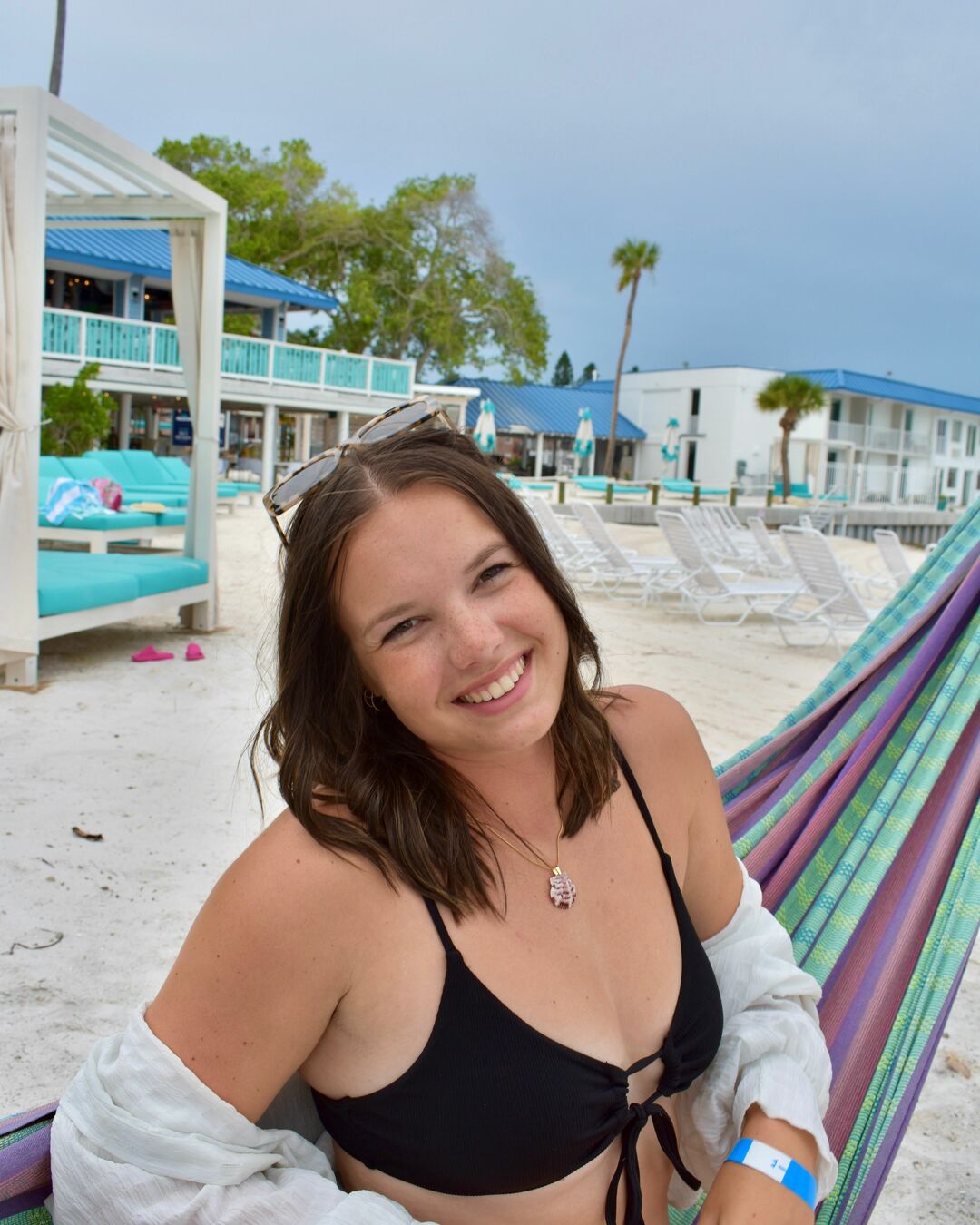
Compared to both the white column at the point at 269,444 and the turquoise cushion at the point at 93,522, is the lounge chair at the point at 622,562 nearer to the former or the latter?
the turquoise cushion at the point at 93,522

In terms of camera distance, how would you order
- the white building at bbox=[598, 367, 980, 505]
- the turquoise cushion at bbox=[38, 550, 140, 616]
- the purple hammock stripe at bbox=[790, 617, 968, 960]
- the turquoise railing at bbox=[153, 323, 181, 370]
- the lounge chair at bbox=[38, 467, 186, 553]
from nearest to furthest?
1. the purple hammock stripe at bbox=[790, 617, 968, 960]
2. the turquoise cushion at bbox=[38, 550, 140, 616]
3. the lounge chair at bbox=[38, 467, 186, 553]
4. the turquoise railing at bbox=[153, 323, 181, 370]
5. the white building at bbox=[598, 367, 980, 505]

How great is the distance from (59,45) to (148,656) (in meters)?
19.6

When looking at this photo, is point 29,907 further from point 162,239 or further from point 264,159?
point 264,159

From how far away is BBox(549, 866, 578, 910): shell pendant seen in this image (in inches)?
43.9

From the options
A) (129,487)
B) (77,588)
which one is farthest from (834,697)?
(129,487)

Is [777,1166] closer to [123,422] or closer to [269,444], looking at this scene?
[269,444]

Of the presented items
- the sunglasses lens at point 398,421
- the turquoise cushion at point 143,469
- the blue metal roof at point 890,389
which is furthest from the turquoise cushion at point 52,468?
the blue metal roof at point 890,389

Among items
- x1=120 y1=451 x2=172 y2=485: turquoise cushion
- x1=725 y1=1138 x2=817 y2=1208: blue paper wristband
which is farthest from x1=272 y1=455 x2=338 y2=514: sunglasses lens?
x1=120 y1=451 x2=172 y2=485: turquoise cushion

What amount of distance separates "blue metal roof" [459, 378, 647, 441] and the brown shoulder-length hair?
115 feet

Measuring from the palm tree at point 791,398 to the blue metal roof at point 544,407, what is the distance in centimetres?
685

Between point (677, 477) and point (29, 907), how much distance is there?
142 feet

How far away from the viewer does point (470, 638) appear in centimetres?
106

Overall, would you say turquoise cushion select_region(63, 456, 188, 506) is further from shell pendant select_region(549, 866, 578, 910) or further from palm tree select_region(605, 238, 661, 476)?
palm tree select_region(605, 238, 661, 476)

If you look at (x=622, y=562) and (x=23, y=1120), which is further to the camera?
(x=622, y=562)
